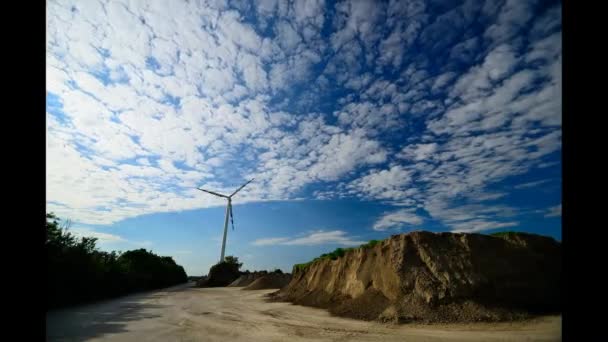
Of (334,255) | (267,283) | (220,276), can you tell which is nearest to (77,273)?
(334,255)

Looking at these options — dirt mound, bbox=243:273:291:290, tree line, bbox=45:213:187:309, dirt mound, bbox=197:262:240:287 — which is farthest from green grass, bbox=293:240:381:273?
dirt mound, bbox=197:262:240:287

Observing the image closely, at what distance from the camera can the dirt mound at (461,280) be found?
9.55m

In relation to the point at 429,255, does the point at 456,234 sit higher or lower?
higher

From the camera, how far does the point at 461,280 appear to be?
402 inches

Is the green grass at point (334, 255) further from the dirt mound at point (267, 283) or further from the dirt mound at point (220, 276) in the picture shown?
the dirt mound at point (220, 276)

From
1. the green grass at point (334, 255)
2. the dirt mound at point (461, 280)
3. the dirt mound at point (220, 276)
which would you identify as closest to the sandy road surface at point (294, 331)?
the dirt mound at point (461, 280)

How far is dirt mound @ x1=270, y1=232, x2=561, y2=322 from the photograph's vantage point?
9555 millimetres

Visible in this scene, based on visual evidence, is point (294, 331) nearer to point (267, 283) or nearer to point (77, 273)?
point (77, 273)

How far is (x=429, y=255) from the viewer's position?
37.7 feet
